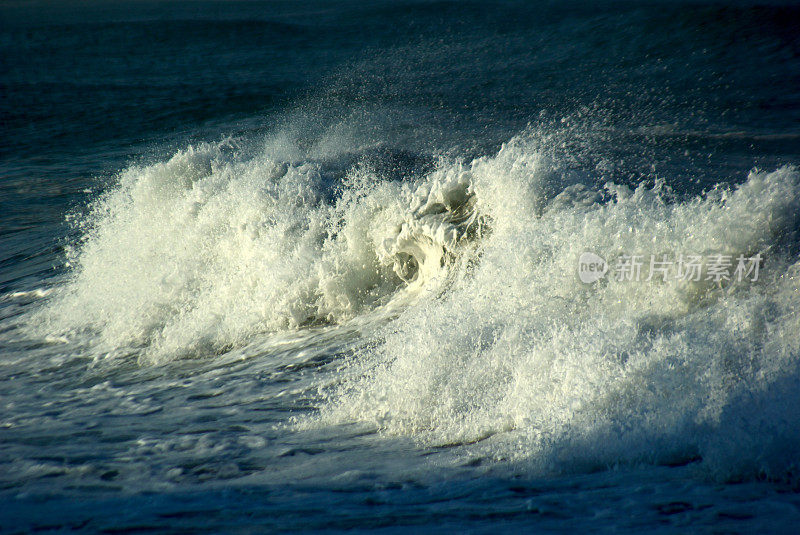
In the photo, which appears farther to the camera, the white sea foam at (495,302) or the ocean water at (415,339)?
the white sea foam at (495,302)

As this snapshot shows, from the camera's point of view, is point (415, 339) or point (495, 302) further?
point (495, 302)

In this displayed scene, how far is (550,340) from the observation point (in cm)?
391

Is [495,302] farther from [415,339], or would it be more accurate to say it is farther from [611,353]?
[611,353]

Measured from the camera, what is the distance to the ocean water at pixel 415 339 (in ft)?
9.91

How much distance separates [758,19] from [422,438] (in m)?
21.8

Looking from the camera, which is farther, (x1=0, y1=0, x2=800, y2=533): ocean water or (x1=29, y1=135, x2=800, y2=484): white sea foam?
(x1=29, y1=135, x2=800, y2=484): white sea foam

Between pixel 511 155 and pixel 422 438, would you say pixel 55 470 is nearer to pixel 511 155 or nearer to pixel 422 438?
pixel 422 438

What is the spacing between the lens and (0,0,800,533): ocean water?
3.02 m

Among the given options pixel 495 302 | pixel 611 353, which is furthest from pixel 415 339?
pixel 611 353

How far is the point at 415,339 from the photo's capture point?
14.6 feet

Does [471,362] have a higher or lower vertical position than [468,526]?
higher

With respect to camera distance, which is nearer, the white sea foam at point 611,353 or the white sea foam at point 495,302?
the white sea foam at point 611,353

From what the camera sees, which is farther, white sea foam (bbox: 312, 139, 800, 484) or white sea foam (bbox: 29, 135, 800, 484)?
white sea foam (bbox: 29, 135, 800, 484)

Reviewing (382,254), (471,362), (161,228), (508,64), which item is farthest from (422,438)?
(508,64)
